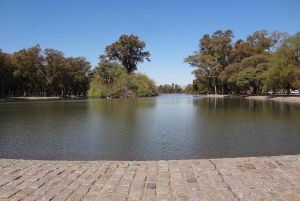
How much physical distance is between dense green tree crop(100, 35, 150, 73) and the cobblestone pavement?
70669mm

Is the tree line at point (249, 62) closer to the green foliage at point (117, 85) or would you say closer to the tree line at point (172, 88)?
the green foliage at point (117, 85)

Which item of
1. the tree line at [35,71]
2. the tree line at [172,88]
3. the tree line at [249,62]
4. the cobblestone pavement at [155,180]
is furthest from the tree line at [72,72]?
Answer: the tree line at [172,88]

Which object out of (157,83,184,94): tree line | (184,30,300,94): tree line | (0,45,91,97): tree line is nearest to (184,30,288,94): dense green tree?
(184,30,300,94): tree line

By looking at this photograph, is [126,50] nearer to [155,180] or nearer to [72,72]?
[72,72]

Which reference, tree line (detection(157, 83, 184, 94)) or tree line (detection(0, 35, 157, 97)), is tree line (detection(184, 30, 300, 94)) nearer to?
tree line (detection(0, 35, 157, 97))

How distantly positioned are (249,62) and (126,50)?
112ft

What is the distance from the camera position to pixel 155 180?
16.1 ft

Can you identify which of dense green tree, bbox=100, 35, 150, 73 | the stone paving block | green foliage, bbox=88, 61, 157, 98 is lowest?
the stone paving block

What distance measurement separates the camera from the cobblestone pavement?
13.9ft

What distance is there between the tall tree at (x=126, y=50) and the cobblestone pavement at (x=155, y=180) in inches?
2782

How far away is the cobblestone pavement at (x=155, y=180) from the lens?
423 centimetres

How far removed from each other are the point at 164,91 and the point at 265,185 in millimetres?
160596

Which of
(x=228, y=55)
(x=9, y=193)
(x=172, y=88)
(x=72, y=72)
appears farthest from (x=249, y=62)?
(x=172, y=88)

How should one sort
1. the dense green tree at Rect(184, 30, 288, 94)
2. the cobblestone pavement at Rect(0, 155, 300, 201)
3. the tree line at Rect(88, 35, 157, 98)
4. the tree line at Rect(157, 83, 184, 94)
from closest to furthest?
the cobblestone pavement at Rect(0, 155, 300, 201), the dense green tree at Rect(184, 30, 288, 94), the tree line at Rect(88, 35, 157, 98), the tree line at Rect(157, 83, 184, 94)
